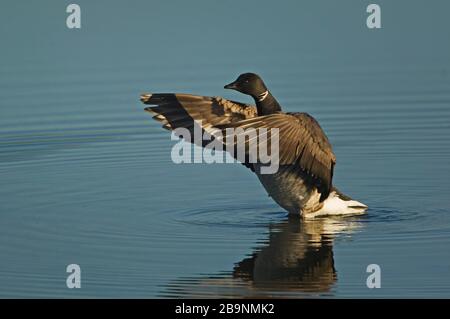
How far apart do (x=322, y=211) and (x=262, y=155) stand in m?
1.45

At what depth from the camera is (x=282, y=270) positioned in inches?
519

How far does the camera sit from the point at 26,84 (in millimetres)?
21797

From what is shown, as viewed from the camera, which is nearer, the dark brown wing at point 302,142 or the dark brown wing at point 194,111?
the dark brown wing at point 302,142

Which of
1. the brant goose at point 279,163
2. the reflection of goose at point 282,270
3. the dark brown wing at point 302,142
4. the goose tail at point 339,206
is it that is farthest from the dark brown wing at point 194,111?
the reflection of goose at point 282,270

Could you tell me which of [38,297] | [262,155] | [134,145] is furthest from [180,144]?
[38,297]

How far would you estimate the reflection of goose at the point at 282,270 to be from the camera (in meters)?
12.4

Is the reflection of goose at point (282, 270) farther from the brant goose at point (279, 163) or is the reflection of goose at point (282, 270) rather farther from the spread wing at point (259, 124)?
the spread wing at point (259, 124)

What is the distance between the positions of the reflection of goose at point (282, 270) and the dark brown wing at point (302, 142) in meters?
0.68

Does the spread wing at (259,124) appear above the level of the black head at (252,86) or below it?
below

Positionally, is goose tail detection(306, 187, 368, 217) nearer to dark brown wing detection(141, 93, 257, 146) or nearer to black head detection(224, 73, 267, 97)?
dark brown wing detection(141, 93, 257, 146)

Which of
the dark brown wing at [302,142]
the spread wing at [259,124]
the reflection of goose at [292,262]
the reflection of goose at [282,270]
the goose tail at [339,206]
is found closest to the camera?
the reflection of goose at [282,270]

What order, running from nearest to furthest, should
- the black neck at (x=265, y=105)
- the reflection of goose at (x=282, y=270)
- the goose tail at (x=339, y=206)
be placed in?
1. the reflection of goose at (x=282, y=270)
2. the goose tail at (x=339, y=206)
3. the black neck at (x=265, y=105)

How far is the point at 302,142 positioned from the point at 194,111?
155cm

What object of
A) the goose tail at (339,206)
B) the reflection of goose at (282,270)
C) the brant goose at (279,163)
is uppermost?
the brant goose at (279,163)
